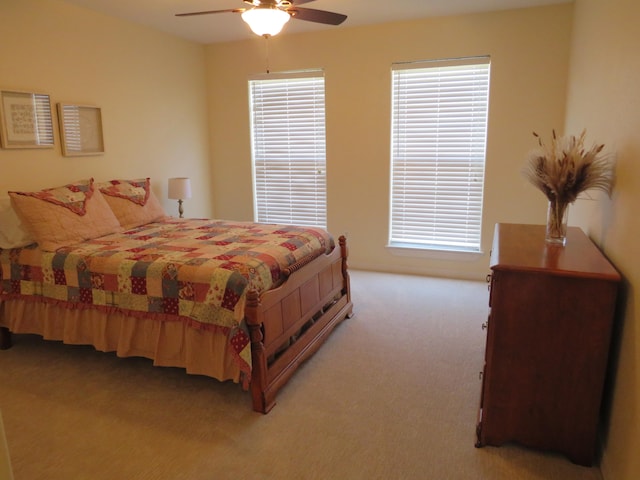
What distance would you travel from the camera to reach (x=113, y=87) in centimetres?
407

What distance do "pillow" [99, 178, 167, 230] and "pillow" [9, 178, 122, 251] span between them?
0.14 m

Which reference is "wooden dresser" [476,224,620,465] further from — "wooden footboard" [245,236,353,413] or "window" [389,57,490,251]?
"window" [389,57,490,251]

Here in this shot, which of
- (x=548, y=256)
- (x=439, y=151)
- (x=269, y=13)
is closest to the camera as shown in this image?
(x=548, y=256)

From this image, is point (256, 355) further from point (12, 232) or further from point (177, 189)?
point (177, 189)

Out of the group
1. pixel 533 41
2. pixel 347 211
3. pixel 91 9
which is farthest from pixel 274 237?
pixel 533 41

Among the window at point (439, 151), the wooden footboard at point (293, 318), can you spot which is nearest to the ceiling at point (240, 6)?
the window at point (439, 151)

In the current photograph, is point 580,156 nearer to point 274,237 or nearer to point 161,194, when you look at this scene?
point 274,237

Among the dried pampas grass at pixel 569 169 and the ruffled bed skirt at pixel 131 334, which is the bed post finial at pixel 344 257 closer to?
the ruffled bed skirt at pixel 131 334

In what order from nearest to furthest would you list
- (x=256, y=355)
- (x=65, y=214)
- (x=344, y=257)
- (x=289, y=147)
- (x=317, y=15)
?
(x=256, y=355) < (x=317, y=15) < (x=65, y=214) < (x=344, y=257) < (x=289, y=147)

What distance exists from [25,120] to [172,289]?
6.71ft

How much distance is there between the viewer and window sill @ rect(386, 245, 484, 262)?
4.46 meters

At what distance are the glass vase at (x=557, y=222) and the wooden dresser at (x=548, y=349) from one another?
18 centimetres

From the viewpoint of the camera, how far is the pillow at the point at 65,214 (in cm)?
288

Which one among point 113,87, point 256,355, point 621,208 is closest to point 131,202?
point 113,87
